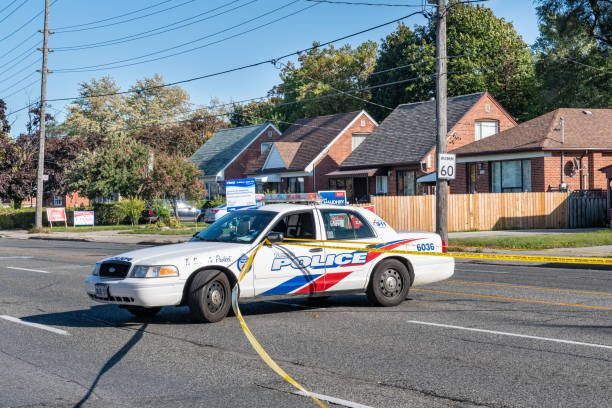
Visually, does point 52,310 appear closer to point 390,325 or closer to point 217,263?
point 217,263

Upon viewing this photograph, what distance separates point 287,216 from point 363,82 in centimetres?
5978

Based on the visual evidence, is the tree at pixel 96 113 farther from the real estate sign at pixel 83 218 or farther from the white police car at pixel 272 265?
the white police car at pixel 272 265

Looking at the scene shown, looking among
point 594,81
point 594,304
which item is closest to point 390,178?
point 594,81

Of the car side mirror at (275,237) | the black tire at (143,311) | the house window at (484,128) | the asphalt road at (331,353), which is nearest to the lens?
the asphalt road at (331,353)

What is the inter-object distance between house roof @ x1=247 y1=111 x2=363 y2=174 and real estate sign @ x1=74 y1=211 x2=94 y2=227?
48.9 ft

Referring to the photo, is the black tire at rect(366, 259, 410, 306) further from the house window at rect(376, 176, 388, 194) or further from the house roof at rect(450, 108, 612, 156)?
the house window at rect(376, 176, 388, 194)

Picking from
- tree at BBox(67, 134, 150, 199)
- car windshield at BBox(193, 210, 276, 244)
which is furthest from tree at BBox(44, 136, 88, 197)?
car windshield at BBox(193, 210, 276, 244)

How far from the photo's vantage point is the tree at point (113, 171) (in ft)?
147

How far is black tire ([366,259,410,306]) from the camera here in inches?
423

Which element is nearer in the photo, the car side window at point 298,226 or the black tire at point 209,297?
the black tire at point 209,297

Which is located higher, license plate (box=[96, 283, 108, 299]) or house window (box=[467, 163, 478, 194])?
house window (box=[467, 163, 478, 194])

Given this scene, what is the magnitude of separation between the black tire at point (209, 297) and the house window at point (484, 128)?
35545 mm

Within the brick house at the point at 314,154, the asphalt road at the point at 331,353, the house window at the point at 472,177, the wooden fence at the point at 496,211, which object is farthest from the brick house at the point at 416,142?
the asphalt road at the point at 331,353

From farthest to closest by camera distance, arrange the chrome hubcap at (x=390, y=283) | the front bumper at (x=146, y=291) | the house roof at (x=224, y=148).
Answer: the house roof at (x=224, y=148) < the chrome hubcap at (x=390, y=283) < the front bumper at (x=146, y=291)
